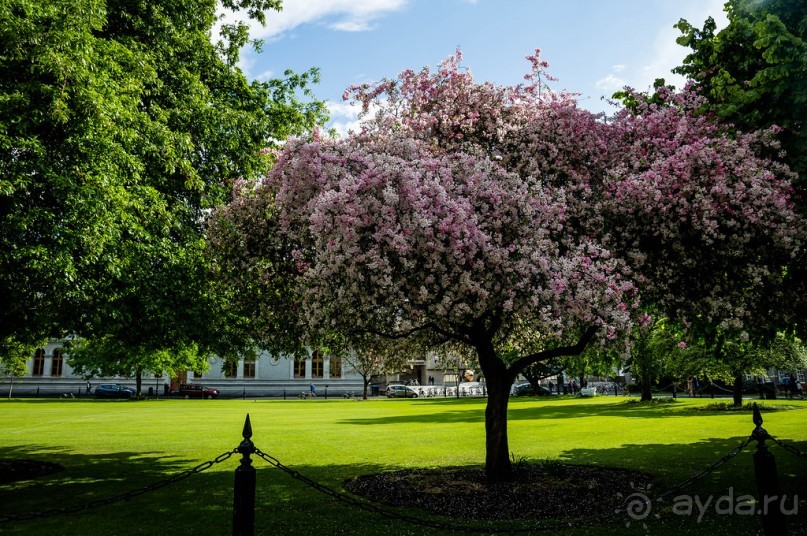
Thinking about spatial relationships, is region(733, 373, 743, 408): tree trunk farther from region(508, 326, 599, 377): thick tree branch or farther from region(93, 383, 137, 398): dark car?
region(93, 383, 137, 398): dark car

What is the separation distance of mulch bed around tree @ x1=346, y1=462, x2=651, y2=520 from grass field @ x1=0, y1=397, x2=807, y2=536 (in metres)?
0.67

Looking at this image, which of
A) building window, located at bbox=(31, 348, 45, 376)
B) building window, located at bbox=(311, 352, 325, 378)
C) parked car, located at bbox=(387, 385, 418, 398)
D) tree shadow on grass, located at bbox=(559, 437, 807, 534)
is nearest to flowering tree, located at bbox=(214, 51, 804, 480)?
tree shadow on grass, located at bbox=(559, 437, 807, 534)

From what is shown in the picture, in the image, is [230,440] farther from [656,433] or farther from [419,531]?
[656,433]

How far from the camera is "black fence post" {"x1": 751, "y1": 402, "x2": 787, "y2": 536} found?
6.54 m

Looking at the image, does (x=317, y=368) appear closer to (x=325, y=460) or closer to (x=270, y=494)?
(x=325, y=460)

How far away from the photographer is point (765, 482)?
6.82 m

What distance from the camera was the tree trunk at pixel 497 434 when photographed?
12.5 m

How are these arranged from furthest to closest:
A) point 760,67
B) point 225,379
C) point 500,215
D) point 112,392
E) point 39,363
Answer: point 225,379 → point 39,363 → point 112,392 → point 760,67 → point 500,215

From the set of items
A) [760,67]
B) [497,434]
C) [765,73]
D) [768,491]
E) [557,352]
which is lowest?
[497,434]

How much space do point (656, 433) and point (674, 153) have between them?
50.6 ft

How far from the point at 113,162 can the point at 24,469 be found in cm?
967

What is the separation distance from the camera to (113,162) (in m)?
11.6

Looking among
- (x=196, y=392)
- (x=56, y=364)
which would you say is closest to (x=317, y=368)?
(x=196, y=392)

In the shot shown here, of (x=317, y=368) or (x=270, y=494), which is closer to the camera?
(x=270, y=494)
